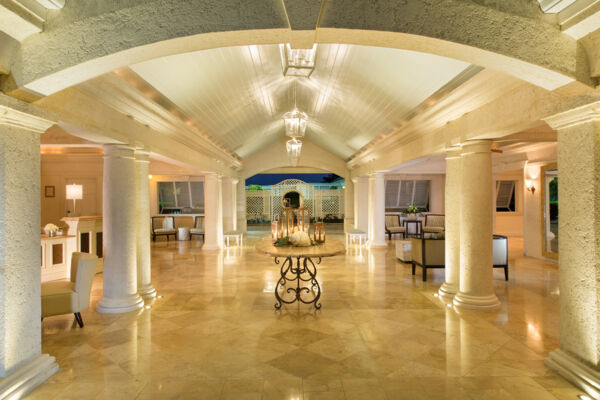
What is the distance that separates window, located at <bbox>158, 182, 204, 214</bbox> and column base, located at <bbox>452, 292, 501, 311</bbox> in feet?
39.9

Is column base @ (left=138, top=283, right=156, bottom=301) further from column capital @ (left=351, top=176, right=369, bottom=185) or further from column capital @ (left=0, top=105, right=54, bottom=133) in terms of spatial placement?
column capital @ (left=351, top=176, right=369, bottom=185)

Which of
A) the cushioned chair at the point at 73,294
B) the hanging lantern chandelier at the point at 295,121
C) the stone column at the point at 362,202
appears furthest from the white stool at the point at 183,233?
the cushioned chair at the point at 73,294

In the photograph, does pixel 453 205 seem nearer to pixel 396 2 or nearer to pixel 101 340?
pixel 396 2

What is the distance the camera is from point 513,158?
8.91m

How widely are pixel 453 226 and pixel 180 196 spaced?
12472mm

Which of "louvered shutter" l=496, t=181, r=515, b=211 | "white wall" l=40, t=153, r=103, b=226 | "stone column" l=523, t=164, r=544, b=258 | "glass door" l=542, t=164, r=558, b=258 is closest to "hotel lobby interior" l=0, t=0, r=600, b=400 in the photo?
"glass door" l=542, t=164, r=558, b=258

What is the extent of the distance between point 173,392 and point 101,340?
1.53 meters

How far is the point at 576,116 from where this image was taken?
254 centimetres

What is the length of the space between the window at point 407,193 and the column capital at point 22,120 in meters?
13.3

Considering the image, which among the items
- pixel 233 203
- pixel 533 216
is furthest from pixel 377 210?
pixel 233 203

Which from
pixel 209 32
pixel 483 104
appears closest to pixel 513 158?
pixel 483 104

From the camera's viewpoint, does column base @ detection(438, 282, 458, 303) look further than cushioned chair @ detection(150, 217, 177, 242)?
No

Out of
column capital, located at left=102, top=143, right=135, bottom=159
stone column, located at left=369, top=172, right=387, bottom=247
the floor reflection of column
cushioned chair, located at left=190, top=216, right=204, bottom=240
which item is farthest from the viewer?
cushioned chair, located at left=190, top=216, right=204, bottom=240

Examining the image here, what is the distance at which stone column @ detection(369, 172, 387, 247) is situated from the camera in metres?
9.98
